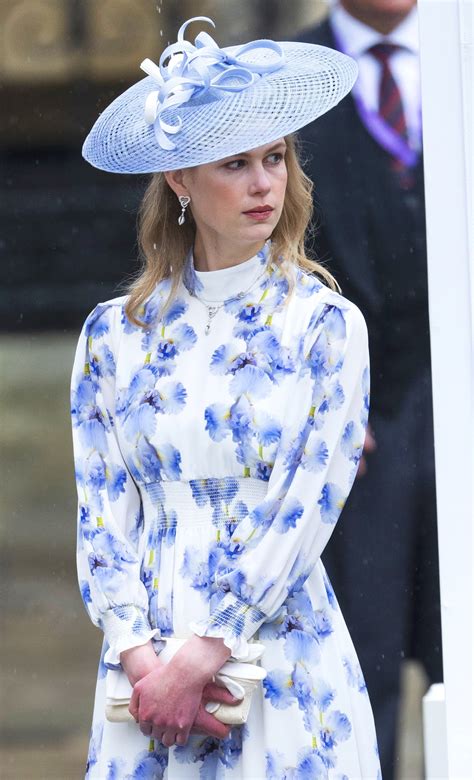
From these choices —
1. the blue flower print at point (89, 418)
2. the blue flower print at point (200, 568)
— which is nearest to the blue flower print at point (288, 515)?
the blue flower print at point (200, 568)

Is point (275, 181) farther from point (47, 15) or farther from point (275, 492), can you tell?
point (47, 15)

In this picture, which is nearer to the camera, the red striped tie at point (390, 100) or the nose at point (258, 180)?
the nose at point (258, 180)

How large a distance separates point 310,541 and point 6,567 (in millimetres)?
1527

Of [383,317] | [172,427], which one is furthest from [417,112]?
[172,427]

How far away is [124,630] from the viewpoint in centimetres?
198

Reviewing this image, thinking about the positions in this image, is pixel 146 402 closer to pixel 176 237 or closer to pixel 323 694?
pixel 176 237

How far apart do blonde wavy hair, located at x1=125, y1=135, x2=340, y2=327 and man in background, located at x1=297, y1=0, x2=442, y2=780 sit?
0.93 m

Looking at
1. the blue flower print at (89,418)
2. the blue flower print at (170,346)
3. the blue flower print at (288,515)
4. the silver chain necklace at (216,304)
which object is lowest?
the blue flower print at (288,515)

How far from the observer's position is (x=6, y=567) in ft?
11.0

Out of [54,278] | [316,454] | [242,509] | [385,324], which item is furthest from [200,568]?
[54,278]

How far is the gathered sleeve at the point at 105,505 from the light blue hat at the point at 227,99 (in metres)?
0.26

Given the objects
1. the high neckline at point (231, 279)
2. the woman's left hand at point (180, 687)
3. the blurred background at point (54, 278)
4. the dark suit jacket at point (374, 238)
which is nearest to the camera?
the woman's left hand at point (180, 687)

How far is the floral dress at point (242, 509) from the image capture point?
1.94m

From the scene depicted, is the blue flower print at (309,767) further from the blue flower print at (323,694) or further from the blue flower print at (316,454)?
the blue flower print at (316,454)
